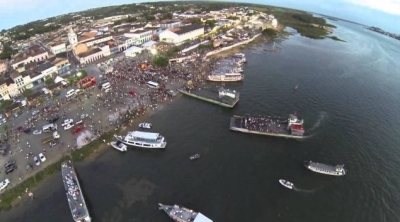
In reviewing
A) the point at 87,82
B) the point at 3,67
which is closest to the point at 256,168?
the point at 87,82

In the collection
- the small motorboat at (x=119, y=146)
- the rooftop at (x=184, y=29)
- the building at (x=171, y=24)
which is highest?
the rooftop at (x=184, y=29)

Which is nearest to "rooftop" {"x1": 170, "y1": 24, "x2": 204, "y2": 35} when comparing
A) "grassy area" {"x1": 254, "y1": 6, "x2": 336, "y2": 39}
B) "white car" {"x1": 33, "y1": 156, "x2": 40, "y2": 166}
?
"grassy area" {"x1": 254, "y1": 6, "x2": 336, "y2": 39}

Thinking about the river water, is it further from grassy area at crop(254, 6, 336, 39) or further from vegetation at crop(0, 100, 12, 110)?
grassy area at crop(254, 6, 336, 39)

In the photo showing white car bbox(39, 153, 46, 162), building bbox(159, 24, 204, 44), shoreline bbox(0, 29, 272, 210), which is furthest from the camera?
building bbox(159, 24, 204, 44)

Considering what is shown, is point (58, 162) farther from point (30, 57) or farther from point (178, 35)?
point (178, 35)

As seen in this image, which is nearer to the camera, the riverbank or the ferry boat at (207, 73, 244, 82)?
the riverbank

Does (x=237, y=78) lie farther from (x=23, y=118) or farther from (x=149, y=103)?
(x=23, y=118)

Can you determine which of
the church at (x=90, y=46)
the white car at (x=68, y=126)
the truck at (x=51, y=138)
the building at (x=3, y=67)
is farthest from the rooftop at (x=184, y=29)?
the truck at (x=51, y=138)

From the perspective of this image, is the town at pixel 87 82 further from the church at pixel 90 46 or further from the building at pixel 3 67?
the church at pixel 90 46
